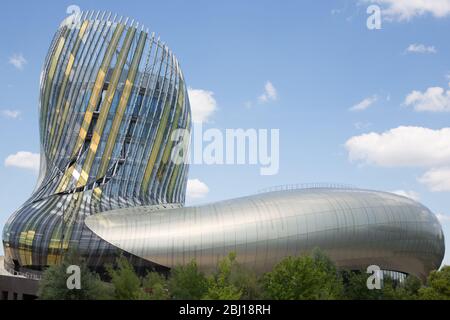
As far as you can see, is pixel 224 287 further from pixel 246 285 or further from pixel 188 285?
pixel 188 285

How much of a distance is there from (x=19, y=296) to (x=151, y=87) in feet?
80.8

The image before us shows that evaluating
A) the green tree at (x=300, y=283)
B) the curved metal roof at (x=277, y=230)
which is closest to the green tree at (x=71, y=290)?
the curved metal roof at (x=277, y=230)

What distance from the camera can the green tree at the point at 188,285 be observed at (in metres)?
31.9

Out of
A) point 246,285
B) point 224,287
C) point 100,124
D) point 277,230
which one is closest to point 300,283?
point 246,285

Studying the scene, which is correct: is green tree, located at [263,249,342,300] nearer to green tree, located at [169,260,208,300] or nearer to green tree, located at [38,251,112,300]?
green tree, located at [169,260,208,300]

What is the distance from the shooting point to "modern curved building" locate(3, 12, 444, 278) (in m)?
41.2

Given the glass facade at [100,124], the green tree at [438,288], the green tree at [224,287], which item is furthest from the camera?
the glass facade at [100,124]

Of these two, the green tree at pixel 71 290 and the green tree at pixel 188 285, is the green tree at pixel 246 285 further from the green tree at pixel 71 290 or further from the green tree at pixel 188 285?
the green tree at pixel 71 290

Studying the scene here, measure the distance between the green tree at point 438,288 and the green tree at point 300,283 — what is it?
6.86m

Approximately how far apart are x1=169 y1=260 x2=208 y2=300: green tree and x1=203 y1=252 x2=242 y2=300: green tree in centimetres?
74

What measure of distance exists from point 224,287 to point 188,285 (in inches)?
120

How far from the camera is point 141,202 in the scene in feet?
176
